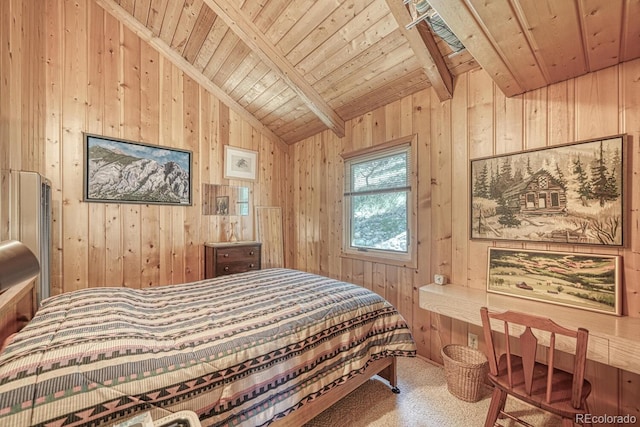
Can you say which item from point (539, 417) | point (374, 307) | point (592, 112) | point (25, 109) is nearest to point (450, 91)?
point (592, 112)

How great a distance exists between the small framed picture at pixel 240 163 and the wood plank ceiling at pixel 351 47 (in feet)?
1.53

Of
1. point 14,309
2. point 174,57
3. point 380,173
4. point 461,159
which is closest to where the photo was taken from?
point 14,309

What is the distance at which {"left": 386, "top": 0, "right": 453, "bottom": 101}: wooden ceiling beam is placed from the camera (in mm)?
1876

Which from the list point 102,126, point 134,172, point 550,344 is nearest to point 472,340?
point 550,344

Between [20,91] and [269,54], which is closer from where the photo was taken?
[20,91]

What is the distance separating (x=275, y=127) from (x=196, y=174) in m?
1.29

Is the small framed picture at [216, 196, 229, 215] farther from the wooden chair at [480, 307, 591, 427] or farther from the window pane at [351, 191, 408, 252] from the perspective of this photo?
the wooden chair at [480, 307, 591, 427]

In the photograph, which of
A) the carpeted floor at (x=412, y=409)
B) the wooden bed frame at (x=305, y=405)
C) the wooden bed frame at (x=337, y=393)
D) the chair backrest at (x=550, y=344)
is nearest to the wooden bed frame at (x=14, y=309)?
the wooden bed frame at (x=305, y=405)

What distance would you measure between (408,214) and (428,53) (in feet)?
4.58

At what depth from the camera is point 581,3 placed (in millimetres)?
1215

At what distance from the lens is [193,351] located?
1.14 metres

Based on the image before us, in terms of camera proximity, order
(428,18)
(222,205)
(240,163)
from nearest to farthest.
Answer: (428,18) → (222,205) → (240,163)

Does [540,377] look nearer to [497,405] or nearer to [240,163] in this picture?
[497,405]

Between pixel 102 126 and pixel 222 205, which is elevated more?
pixel 102 126
